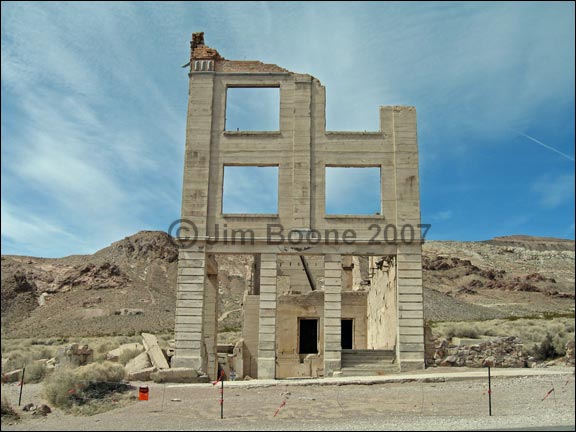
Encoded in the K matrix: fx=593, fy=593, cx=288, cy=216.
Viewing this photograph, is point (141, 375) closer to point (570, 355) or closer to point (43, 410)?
point (43, 410)

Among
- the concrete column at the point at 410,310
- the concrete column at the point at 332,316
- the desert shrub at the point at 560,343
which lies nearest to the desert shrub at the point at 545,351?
the desert shrub at the point at 560,343

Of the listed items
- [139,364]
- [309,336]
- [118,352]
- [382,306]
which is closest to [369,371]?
[382,306]

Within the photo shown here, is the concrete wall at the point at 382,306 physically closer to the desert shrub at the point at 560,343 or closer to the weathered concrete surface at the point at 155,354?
the desert shrub at the point at 560,343

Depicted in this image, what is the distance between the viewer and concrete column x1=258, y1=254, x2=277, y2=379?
2058cm

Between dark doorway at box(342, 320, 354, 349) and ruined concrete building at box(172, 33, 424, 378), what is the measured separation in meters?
4.53

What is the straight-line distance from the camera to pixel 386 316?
23.7m

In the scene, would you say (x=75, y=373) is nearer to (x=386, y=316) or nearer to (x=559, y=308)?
(x=386, y=316)

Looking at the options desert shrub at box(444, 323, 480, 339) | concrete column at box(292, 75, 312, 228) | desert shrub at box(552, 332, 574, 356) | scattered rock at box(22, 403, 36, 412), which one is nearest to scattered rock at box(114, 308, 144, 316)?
desert shrub at box(444, 323, 480, 339)

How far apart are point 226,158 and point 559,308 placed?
200 feet

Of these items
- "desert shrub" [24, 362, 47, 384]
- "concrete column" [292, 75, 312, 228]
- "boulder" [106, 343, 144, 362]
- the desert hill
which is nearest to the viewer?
"desert shrub" [24, 362, 47, 384]

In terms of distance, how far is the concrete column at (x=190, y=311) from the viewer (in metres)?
20.8

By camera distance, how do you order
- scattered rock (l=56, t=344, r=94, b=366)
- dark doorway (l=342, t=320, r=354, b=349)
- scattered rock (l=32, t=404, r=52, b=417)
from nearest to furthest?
scattered rock (l=32, t=404, r=52, b=417)
scattered rock (l=56, t=344, r=94, b=366)
dark doorway (l=342, t=320, r=354, b=349)

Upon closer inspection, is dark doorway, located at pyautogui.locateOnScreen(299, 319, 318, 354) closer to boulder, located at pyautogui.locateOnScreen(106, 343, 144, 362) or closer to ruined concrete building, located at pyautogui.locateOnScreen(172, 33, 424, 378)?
ruined concrete building, located at pyautogui.locateOnScreen(172, 33, 424, 378)

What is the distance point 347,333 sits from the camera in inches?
1114
